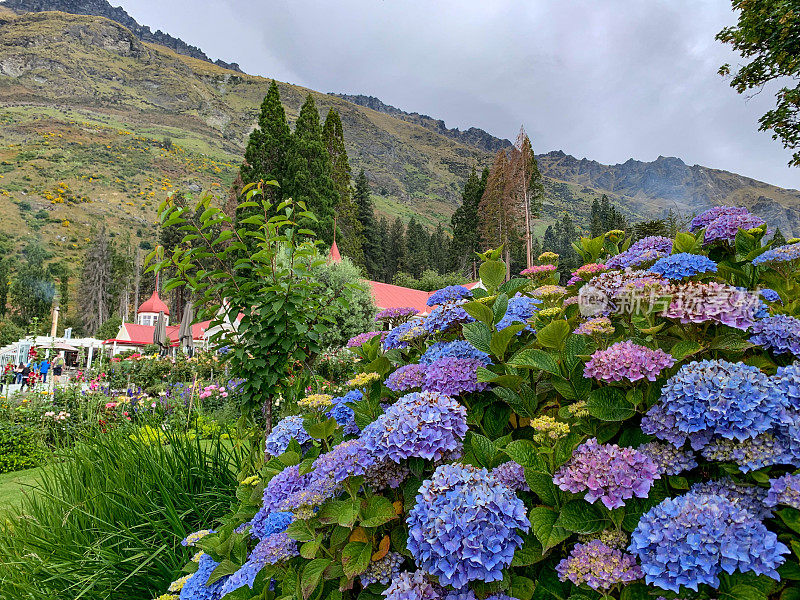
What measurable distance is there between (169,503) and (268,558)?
129cm

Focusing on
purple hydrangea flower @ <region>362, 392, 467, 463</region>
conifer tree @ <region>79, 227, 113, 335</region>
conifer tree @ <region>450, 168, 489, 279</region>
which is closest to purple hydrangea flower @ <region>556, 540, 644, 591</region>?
purple hydrangea flower @ <region>362, 392, 467, 463</region>

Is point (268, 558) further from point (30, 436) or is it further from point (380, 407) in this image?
point (30, 436)

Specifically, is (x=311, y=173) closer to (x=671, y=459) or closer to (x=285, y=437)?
(x=285, y=437)

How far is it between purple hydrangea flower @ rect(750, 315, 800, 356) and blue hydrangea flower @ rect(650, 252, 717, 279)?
251 millimetres

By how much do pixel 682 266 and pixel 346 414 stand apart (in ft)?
4.20

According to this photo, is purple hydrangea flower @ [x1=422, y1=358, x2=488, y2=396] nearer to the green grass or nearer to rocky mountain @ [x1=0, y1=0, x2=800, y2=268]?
the green grass

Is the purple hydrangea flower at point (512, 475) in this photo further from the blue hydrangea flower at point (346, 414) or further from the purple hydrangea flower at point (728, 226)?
the purple hydrangea flower at point (728, 226)

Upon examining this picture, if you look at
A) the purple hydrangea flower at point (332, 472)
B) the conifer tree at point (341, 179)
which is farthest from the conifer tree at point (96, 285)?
the purple hydrangea flower at point (332, 472)

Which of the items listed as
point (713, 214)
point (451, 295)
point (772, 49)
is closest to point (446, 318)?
point (451, 295)

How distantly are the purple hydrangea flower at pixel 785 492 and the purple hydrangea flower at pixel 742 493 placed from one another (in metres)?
0.02

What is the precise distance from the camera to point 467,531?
946 millimetres

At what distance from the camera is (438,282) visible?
143ft

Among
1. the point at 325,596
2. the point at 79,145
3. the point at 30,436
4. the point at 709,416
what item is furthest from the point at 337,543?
the point at 79,145

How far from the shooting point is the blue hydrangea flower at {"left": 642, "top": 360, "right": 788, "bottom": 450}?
38.0 inches
